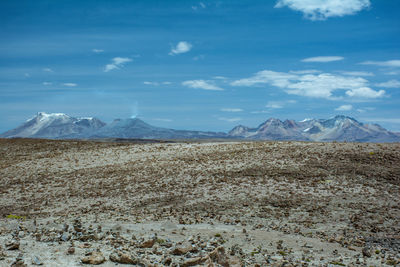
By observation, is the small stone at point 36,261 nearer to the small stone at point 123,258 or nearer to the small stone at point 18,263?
the small stone at point 18,263

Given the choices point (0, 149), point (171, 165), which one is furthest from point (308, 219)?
point (0, 149)

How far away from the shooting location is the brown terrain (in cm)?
1020

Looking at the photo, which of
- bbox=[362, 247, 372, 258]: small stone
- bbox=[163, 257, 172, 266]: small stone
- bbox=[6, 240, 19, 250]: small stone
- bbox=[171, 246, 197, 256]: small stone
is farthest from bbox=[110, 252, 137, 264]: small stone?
bbox=[362, 247, 372, 258]: small stone

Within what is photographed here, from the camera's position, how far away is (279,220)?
15.2m

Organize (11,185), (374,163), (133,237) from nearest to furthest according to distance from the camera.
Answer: (133,237) < (374,163) < (11,185)

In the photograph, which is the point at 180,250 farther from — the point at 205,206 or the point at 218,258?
the point at 205,206

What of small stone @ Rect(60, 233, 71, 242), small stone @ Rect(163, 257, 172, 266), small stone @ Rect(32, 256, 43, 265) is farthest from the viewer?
→ small stone @ Rect(60, 233, 71, 242)

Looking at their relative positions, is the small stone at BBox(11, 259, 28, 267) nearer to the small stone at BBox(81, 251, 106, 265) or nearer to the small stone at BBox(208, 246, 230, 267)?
the small stone at BBox(81, 251, 106, 265)

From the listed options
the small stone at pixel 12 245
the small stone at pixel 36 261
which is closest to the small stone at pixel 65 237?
the small stone at pixel 12 245

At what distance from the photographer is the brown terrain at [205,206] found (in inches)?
402

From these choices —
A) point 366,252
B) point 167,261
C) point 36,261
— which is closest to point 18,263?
point 36,261

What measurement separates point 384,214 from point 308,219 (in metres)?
3.47

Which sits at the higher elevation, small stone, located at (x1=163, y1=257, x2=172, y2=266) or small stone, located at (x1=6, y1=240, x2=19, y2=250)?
small stone, located at (x1=6, y1=240, x2=19, y2=250)

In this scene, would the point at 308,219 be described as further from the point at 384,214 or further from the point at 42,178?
the point at 42,178
